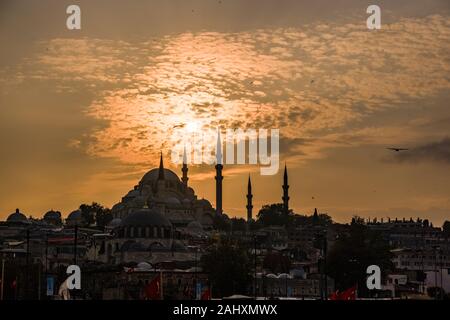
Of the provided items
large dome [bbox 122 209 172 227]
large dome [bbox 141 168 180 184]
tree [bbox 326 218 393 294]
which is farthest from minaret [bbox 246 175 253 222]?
tree [bbox 326 218 393 294]

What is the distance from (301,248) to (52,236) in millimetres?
24863

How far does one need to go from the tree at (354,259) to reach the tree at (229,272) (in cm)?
697

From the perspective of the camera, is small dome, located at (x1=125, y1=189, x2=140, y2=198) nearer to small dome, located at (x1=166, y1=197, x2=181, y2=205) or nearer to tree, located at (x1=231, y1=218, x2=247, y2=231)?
small dome, located at (x1=166, y1=197, x2=181, y2=205)

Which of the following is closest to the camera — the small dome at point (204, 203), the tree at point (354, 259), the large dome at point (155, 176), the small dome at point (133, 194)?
the tree at point (354, 259)

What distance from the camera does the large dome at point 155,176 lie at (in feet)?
358

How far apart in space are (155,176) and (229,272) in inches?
2061

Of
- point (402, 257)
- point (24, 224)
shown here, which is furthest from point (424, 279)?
point (24, 224)

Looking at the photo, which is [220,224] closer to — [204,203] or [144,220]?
[204,203]

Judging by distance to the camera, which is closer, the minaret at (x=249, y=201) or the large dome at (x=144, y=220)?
the large dome at (x=144, y=220)

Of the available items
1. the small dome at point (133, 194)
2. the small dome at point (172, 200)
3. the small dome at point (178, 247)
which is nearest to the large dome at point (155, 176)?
the small dome at point (133, 194)

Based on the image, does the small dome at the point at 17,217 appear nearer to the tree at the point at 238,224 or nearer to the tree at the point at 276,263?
the tree at the point at 238,224

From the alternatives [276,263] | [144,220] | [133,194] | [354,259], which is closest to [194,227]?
[133,194]

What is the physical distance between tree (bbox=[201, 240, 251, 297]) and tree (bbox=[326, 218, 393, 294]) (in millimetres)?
6974

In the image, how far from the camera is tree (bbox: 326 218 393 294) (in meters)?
63.8
